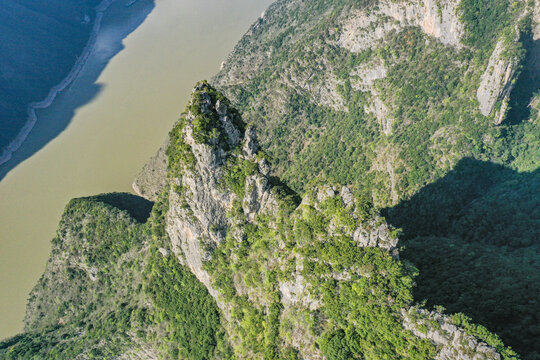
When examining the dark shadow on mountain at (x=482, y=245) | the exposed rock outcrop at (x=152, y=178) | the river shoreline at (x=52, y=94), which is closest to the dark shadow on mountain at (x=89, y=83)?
the river shoreline at (x=52, y=94)

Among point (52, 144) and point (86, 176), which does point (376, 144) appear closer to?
point (86, 176)

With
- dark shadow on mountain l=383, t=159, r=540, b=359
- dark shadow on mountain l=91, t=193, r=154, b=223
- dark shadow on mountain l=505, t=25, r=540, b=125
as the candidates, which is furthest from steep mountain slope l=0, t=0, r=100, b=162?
dark shadow on mountain l=505, t=25, r=540, b=125

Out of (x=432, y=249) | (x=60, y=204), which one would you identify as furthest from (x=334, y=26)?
(x=60, y=204)

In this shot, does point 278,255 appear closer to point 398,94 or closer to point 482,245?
point 482,245

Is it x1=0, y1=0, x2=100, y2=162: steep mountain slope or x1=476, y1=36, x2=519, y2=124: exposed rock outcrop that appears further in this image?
x1=0, y1=0, x2=100, y2=162: steep mountain slope

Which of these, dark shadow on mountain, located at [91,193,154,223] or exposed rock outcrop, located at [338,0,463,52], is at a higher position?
exposed rock outcrop, located at [338,0,463,52]

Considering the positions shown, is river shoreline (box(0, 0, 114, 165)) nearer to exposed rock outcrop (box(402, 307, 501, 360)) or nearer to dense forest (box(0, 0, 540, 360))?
dense forest (box(0, 0, 540, 360))

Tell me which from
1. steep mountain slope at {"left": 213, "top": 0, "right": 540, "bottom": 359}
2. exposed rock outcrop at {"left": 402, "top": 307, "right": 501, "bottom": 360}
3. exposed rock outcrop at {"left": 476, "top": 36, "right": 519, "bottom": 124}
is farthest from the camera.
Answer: exposed rock outcrop at {"left": 476, "top": 36, "right": 519, "bottom": 124}
